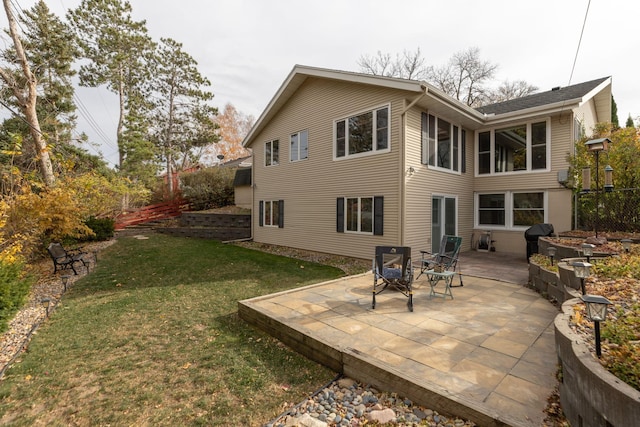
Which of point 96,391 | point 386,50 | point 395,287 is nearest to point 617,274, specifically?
point 395,287

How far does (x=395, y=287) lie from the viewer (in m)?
5.17

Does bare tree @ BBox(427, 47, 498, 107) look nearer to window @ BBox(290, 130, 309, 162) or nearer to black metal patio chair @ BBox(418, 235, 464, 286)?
window @ BBox(290, 130, 309, 162)

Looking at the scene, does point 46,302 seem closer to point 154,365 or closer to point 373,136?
point 154,365

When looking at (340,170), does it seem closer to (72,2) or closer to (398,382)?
(398,382)

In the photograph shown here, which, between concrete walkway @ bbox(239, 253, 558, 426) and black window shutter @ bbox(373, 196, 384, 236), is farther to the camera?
black window shutter @ bbox(373, 196, 384, 236)

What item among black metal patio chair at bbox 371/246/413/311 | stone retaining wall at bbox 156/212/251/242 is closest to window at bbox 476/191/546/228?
black metal patio chair at bbox 371/246/413/311

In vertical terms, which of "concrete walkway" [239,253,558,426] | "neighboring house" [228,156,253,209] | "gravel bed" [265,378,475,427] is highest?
"neighboring house" [228,156,253,209]

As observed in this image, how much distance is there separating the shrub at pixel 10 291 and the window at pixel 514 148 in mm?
12869

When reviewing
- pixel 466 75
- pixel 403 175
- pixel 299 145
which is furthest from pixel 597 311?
pixel 466 75

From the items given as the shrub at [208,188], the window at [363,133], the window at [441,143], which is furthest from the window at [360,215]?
the shrub at [208,188]

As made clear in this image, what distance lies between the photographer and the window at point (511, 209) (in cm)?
988

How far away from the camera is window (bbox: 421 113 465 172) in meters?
9.06

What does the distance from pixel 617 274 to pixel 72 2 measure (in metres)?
27.2

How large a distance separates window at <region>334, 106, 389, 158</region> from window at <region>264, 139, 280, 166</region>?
143 inches
